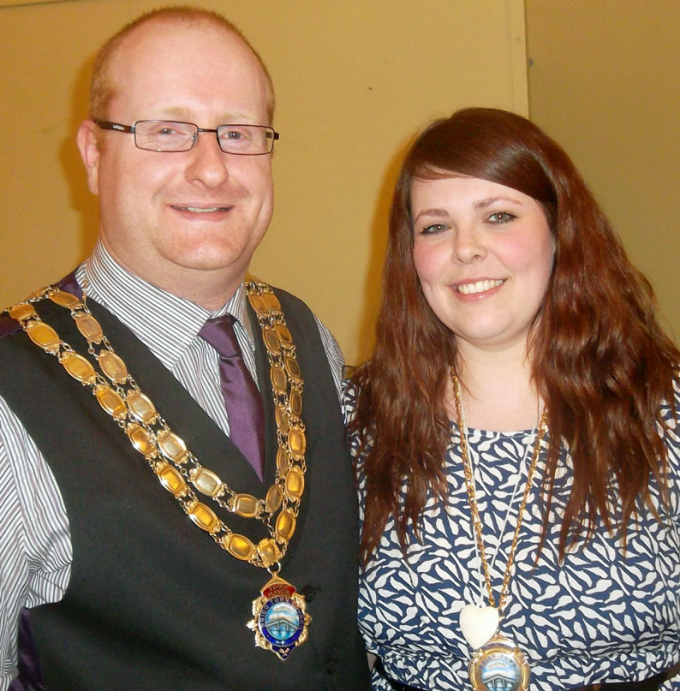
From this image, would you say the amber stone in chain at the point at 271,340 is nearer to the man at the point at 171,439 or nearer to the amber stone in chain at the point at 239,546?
the man at the point at 171,439

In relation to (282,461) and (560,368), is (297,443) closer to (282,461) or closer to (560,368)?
(282,461)

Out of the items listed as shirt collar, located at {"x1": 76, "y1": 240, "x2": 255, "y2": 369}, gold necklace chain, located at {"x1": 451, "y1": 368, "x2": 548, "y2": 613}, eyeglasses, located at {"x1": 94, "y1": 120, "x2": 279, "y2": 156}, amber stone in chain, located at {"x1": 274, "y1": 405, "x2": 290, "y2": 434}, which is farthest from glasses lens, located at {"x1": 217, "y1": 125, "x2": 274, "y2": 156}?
gold necklace chain, located at {"x1": 451, "y1": 368, "x2": 548, "y2": 613}

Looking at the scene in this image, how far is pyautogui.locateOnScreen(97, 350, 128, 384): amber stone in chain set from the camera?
138cm

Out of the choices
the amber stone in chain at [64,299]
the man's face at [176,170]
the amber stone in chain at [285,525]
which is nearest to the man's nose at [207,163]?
the man's face at [176,170]

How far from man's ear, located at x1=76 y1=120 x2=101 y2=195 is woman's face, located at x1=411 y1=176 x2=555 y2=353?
27.5 inches

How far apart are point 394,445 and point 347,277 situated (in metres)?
1.25

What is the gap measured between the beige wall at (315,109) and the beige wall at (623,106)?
0.67ft

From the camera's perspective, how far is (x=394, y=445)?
1744 mm

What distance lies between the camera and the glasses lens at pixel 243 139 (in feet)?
4.96

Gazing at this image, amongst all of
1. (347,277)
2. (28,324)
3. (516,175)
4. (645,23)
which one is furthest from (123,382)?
(645,23)

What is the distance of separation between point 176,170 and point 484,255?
0.66 meters

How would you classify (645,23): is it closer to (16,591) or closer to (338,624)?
(338,624)

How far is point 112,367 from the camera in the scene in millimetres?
1385

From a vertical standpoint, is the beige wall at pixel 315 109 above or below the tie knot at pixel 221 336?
above
